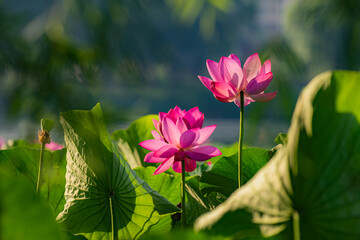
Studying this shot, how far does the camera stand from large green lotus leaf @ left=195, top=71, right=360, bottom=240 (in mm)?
175

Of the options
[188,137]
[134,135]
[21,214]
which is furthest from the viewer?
[134,135]

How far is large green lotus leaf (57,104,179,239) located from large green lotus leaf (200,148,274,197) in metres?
0.06

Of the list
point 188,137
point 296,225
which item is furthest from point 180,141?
point 296,225

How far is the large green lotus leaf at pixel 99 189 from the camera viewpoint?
28 cm

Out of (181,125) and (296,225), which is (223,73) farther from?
(296,225)

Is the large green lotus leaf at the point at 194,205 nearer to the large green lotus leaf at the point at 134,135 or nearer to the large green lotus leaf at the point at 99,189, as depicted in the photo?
the large green lotus leaf at the point at 99,189

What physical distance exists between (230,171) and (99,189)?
0.37 ft

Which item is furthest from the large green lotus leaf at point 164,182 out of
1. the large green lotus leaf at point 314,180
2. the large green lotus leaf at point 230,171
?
the large green lotus leaf at point 314,180

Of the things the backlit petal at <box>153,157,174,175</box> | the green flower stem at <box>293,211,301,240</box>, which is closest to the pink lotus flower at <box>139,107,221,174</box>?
the backlit petal at <box>153,157,174,175</box>

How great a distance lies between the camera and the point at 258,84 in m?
0.30

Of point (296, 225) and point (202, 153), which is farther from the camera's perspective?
point (202, 153)

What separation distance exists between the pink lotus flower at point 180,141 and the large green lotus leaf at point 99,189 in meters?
0.02

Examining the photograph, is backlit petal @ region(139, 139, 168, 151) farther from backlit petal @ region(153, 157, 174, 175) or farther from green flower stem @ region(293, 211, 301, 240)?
green flower stem @ region(293, 211, 301, 240)

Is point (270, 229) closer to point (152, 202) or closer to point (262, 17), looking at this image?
point (152, 202)
